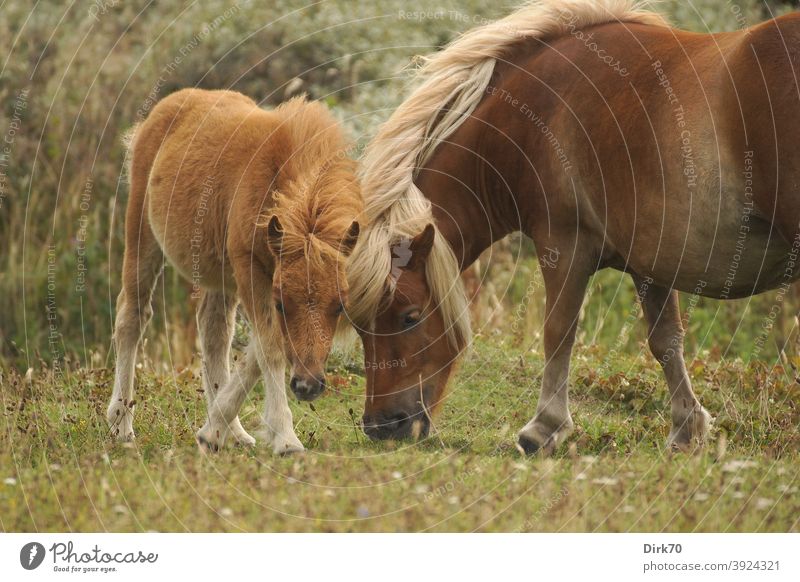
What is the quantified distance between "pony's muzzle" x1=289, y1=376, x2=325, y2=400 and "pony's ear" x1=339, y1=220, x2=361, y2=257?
0.75m

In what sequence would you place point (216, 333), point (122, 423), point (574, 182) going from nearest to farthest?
point (574, 182), point (122, 423), point (216, 333)

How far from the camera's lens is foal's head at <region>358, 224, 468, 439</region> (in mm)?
6801

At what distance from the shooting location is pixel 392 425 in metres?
6.94

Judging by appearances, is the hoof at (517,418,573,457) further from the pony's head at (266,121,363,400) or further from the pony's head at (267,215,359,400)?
the pony's head at (267,215,359,400)

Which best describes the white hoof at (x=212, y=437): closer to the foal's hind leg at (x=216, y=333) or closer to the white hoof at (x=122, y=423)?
the white hoof at (x=122, y=423)

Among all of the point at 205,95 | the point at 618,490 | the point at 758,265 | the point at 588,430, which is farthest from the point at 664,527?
the point at 205,95

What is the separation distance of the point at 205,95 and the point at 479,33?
6.67ft

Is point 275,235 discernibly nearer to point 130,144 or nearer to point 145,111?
point 130,144

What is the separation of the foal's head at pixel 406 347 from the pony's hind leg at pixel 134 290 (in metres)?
1.93

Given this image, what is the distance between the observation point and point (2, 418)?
24.6 ft

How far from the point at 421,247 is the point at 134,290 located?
2405mm

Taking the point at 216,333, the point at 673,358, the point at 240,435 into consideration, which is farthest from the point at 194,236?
the point at 673,358

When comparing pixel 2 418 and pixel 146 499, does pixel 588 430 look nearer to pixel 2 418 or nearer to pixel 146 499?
pixel 146 499
